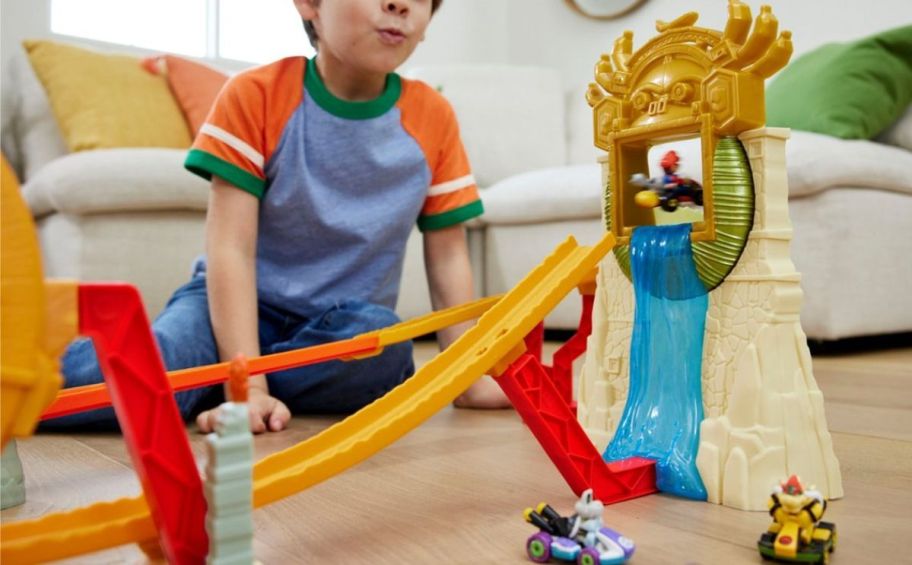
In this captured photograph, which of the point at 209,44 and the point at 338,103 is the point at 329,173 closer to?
the point at 338,103

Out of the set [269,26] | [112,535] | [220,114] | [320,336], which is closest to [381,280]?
[320,336]

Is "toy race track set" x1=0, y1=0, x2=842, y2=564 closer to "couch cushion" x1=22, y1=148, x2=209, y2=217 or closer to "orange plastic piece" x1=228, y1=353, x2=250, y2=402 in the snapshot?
"orange plastic piece" x1=228, y1=353, x2=250, y2=402

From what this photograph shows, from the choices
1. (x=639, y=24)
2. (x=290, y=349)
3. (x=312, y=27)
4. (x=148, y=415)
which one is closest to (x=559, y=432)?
(x=148, y=415)

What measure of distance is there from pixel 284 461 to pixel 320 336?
622 mm

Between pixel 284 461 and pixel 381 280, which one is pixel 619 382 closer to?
pixel 284 461

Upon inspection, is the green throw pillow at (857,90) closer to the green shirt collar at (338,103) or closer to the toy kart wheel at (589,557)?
the green shirt collar at (338,103)

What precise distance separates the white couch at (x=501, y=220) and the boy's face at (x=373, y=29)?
0.84 metres

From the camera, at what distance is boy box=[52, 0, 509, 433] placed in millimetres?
1033

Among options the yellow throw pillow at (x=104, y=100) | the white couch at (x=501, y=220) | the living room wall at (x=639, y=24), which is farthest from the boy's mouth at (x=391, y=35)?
the living room wall at (x=639, y=24)

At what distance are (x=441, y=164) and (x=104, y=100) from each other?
118 centimetres

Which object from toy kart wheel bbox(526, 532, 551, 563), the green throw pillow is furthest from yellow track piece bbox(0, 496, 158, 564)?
the green throw pillow

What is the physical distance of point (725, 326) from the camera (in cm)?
66

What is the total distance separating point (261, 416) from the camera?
0.97 meters

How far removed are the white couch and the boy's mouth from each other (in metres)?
0.86
